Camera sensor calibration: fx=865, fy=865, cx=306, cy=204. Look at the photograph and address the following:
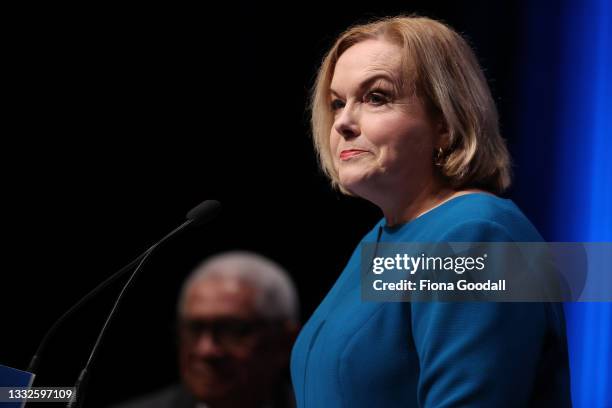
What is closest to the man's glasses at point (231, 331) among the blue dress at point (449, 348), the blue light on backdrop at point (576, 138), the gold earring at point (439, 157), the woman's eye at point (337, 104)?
the blue dress at point (449, 348)

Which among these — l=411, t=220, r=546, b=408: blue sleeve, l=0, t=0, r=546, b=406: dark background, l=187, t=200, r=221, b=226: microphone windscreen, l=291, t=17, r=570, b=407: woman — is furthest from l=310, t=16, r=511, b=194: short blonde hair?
l=0, t=0, r=546, b=406: dark background

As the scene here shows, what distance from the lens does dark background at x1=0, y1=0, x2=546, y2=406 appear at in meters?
3.32

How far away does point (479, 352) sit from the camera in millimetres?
1319

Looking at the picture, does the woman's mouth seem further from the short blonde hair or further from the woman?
the short blonde hair

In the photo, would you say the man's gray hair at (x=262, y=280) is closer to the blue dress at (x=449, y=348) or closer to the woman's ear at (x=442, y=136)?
the blue dress at (x=449, y=348)

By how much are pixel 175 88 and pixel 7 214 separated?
2.64ft

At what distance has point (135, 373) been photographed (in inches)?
132

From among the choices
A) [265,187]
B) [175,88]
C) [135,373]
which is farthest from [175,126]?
[135,373]

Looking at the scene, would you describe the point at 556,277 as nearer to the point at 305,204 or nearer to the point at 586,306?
the point at 586,306

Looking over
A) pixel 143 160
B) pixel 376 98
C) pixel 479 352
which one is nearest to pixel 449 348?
pixel 479 352

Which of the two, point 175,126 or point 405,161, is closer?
point 405,161

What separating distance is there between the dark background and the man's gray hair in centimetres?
93

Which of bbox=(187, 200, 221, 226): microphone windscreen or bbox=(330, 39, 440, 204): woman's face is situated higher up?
bbox=(330, 39, 440, 204): woman's face

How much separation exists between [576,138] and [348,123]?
1264mm
